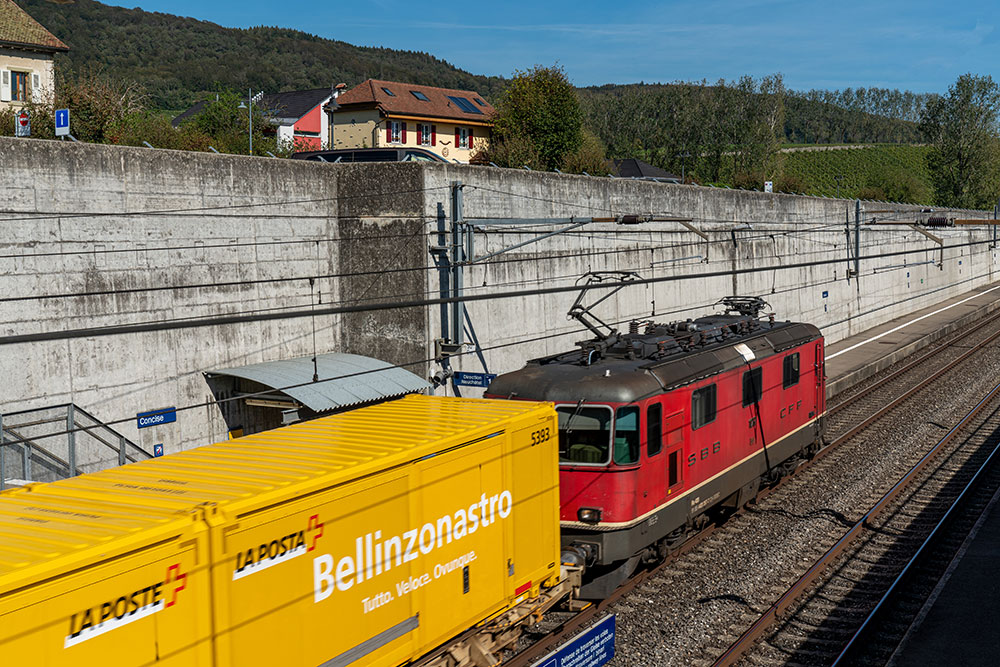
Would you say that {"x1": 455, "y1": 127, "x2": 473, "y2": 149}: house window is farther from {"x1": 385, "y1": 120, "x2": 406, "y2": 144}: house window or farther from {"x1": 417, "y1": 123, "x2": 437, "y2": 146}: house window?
{"x1": 385, "y1": 120, "x2": 406, "y2": 144}: house window

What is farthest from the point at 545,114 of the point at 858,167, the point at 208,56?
the point at 208,56

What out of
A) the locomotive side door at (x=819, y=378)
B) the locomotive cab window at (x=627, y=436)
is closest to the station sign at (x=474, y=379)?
the locomotive cab window at (x=627, y=436)

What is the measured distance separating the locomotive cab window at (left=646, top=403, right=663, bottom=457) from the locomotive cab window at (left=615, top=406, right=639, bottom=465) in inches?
10.6

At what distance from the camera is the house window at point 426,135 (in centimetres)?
5922

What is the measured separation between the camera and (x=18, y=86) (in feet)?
142

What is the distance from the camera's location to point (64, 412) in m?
15.4

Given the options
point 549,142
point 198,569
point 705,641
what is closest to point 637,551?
point 705,641

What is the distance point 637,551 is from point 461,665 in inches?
164

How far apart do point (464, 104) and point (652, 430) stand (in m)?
57.0

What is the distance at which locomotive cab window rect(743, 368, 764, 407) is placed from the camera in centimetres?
1496

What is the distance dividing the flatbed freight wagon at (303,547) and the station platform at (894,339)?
21.2 metres

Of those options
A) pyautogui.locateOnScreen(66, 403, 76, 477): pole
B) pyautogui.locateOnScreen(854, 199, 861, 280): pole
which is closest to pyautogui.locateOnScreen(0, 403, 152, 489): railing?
pyautogui.locateOnScreen(66, 403, 76, 477): pole

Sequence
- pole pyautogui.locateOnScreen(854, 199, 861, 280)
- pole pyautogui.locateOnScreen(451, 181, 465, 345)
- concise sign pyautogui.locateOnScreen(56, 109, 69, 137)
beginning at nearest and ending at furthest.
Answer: concise sign pyautogui.locateOnScreen(56, 109, 69, 137) < pole pyautogui.locateOnScreen(451, 181, 465, 345) < pole pyautogui.locateOnScreen(854, 199, 861, 280)

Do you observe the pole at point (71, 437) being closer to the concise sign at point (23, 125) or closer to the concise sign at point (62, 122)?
the concise sign at point (62, 122)
